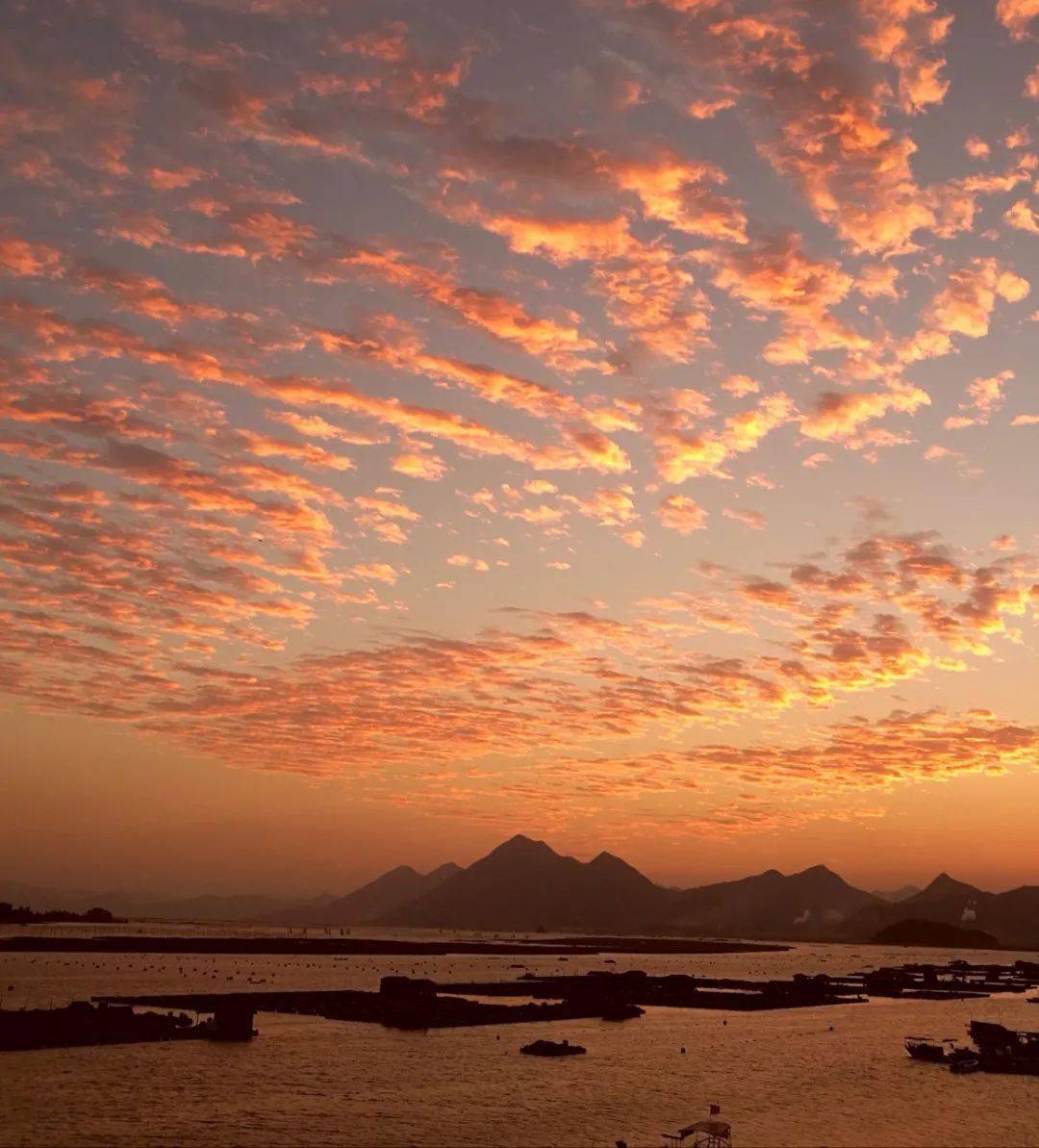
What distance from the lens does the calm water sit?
5688 cm

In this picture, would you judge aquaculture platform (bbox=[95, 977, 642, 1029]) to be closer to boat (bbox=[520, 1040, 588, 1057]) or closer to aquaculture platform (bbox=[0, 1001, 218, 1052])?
aquaculture platform (bbox=[0, 1001, 218, 1052])

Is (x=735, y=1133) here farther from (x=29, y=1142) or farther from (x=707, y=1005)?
(x=707, y=1005)

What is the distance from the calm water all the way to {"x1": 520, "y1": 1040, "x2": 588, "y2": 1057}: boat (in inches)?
78.8

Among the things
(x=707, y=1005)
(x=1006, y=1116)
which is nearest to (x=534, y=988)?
(x=707, y=1005)

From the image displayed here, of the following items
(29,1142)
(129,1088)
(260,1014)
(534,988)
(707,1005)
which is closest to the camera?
(29,1142)

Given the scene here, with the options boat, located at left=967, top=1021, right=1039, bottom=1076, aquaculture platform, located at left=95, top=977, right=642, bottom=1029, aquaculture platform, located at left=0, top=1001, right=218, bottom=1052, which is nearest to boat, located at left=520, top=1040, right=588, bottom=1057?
aquaculture platform, located at left=95, top=977, right=642, bottom=1029

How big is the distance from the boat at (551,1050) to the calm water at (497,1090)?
200 cm

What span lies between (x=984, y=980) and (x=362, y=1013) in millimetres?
138680

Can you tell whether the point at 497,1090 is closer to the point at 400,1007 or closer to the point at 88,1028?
the point at 88,1028

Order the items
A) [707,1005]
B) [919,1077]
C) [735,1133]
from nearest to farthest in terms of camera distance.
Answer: [735,1133]
[919,1077]
[707,1005]

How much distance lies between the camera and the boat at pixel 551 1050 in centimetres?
8469

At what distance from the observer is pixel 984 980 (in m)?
192

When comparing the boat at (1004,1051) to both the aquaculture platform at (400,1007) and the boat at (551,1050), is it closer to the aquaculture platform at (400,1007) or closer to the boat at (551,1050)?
the boat at (551,1050)

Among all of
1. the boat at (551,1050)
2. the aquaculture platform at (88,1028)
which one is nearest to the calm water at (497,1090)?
the boat at (551,1050)
